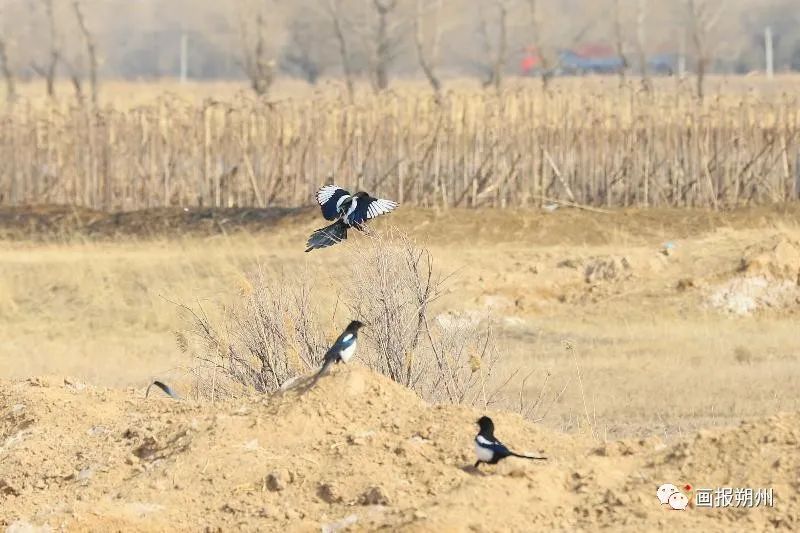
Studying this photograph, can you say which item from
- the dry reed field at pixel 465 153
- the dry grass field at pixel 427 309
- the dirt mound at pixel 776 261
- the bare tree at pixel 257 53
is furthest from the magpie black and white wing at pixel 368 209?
the bare tree at pixel 257 53

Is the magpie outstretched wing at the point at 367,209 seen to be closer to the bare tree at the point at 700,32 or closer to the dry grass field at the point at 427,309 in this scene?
the dry grass field at the point at 427,309

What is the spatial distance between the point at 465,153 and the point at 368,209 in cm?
1406

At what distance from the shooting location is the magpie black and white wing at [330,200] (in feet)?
34.0

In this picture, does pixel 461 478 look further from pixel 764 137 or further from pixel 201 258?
pixel 764 137

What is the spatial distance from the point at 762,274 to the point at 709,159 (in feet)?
16.3

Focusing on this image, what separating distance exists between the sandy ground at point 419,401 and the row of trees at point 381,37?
17039 mm

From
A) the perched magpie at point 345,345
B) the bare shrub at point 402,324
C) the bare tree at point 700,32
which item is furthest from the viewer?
the bare tree at point 700,32

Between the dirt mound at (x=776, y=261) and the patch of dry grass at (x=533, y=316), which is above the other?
the dirt mound at (x=776, y=261)

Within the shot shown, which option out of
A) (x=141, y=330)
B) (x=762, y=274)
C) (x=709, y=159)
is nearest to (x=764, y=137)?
(x=709, y=159)

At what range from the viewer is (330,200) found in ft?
34.3

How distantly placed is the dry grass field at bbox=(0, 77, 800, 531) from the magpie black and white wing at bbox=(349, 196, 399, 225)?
509 millimetres

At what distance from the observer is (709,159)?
24125 mm

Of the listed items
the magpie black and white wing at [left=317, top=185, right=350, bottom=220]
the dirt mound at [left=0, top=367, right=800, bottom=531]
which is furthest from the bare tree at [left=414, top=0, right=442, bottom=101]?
the dirt mound at [left=0, top=367, right=800, bottom=531]

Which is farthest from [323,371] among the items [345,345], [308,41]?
[308,41]
